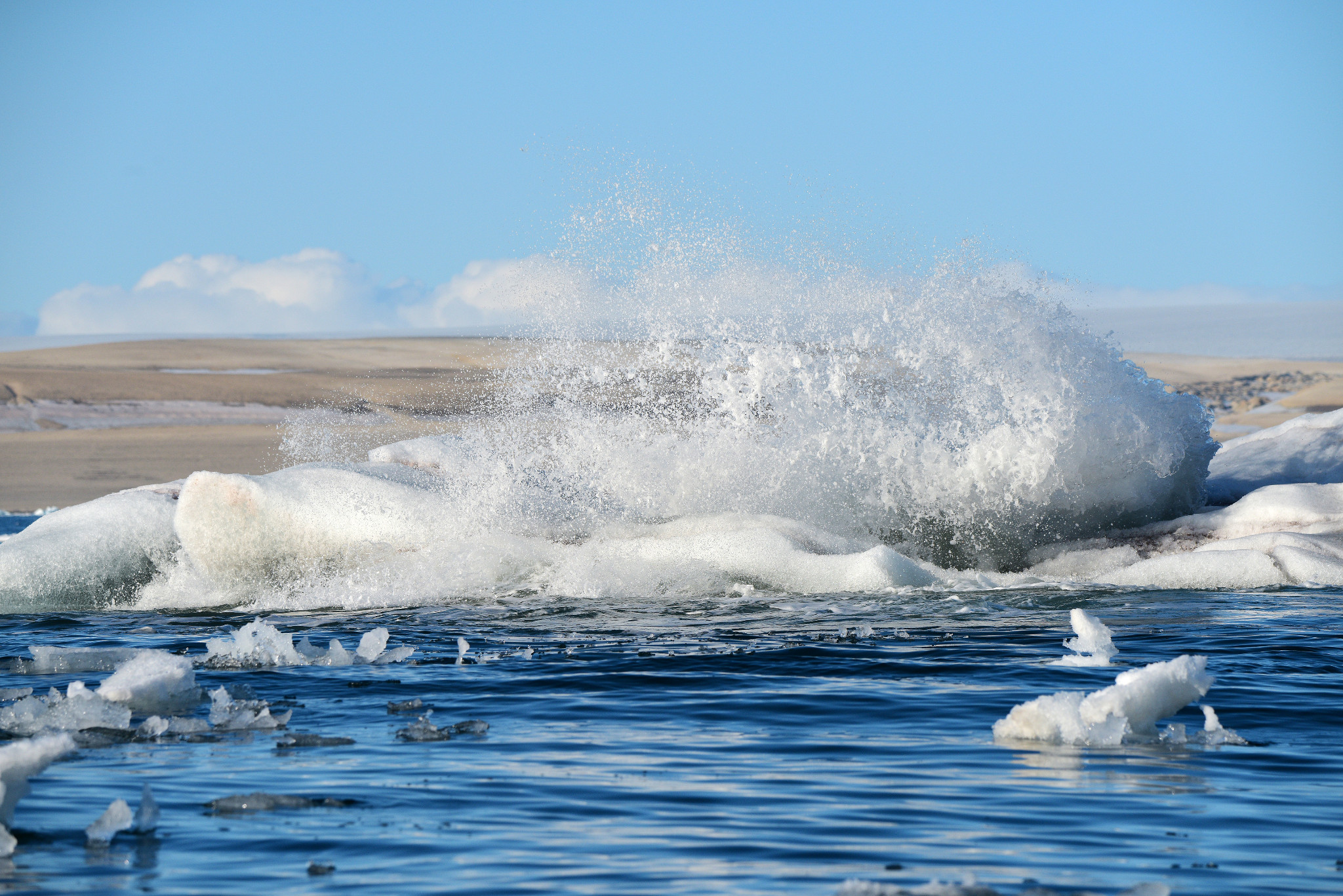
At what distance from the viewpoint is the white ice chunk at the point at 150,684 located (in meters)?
6.58

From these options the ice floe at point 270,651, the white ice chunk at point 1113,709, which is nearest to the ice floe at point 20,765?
the ice floe at point 270,651

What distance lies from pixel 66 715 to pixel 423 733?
60.8 inches

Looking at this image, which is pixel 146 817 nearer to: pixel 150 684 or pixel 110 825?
pixel 110 825

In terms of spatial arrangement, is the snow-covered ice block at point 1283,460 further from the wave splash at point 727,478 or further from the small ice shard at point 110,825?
the small ice shard at point 110,825

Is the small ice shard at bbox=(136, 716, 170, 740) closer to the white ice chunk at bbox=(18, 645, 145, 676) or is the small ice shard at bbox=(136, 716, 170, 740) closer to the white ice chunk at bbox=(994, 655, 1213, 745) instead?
the white ice chunk at bbox=(18, 645, 145, 676)

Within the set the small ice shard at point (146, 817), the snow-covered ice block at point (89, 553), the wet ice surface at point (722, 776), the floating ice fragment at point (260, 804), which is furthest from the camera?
the snow-covered ice block at point (89, 553)

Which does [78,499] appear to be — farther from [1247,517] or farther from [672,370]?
[1247,517]

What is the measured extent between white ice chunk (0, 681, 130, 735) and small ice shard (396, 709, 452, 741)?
3.87 feet

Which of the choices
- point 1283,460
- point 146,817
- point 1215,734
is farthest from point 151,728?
point 1283,460

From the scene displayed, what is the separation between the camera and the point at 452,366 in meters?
70.7

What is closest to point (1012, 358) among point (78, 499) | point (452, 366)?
point (78, 499)

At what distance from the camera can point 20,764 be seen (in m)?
4.63

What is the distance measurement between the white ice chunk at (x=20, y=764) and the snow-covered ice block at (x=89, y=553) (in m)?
8.00

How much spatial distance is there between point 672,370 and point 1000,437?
3033mm
